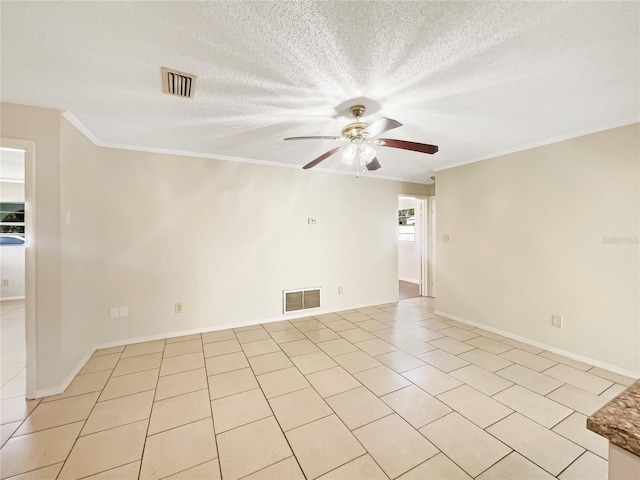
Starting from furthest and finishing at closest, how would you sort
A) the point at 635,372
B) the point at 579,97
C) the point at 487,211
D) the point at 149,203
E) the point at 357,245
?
the point at 357,245
the point at 487,211
the point at 149,203
the point at 635,372
the point at 579,97

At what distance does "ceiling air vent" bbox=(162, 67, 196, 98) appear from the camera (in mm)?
1735

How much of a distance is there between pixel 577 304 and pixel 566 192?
1211mm

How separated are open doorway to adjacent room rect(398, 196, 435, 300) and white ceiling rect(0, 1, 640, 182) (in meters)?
3.02

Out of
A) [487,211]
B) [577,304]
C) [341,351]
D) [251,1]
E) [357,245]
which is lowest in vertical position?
[341,351]

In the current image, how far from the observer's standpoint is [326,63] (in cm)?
162

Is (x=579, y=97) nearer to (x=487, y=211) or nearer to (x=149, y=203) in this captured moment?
(x=487, y=211)

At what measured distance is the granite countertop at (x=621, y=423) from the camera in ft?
1.82

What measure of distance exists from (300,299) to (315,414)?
7.46ft

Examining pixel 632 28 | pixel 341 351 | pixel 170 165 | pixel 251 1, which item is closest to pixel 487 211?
pixel 632 28

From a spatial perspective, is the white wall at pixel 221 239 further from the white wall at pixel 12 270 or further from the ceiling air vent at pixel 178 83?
the white wall at pixel 12 270

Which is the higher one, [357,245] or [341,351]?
[357,245]

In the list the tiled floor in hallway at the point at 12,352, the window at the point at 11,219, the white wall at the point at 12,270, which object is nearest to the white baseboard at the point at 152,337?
the tiled floor in hallway at the point at 12,352

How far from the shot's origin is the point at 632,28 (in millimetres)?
1360

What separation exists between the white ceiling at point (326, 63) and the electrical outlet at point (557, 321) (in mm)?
2011
